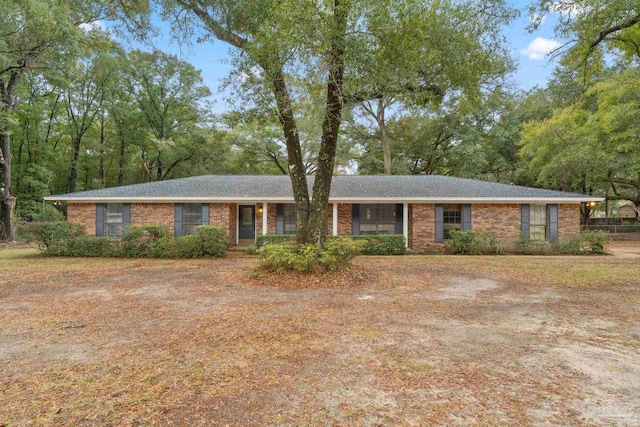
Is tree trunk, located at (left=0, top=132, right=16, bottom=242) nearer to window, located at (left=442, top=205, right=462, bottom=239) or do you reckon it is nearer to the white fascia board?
the white fascia board

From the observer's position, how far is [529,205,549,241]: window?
1273 cm

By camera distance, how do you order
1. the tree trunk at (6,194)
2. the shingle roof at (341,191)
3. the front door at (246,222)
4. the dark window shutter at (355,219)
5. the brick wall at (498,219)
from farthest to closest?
the tree trunk at (6,194) < the front door at (246,222) < the dark window shutter at (355,219) < the brick wall at (498,219) < the shingle roof at (341,191)

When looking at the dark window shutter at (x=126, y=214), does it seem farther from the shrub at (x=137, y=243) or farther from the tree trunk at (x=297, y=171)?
the tree trunk at (x=297, y=171)

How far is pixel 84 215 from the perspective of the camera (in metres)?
12.8

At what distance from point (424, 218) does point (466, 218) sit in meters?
1.61

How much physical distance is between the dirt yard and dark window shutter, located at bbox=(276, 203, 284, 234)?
715cm

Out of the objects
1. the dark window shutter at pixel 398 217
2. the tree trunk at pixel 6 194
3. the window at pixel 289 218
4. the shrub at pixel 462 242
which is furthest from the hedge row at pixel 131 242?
the shrub at pixel 462 242

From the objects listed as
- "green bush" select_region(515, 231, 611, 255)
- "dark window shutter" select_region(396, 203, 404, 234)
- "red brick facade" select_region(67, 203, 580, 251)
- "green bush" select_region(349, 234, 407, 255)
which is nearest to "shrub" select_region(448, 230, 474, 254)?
"red brick facade" select_region(67, 203, 580, 251)

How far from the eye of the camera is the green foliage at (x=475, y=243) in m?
11.9

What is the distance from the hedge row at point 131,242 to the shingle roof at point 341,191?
2126 mm

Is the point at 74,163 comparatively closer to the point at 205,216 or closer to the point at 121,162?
the point at 121,162

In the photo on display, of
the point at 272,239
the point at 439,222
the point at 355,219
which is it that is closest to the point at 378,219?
the point at 355,219

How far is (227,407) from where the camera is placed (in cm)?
230

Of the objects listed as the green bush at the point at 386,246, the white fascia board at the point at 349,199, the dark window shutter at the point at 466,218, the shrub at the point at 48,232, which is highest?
the white fascia board at the point at 349,199
